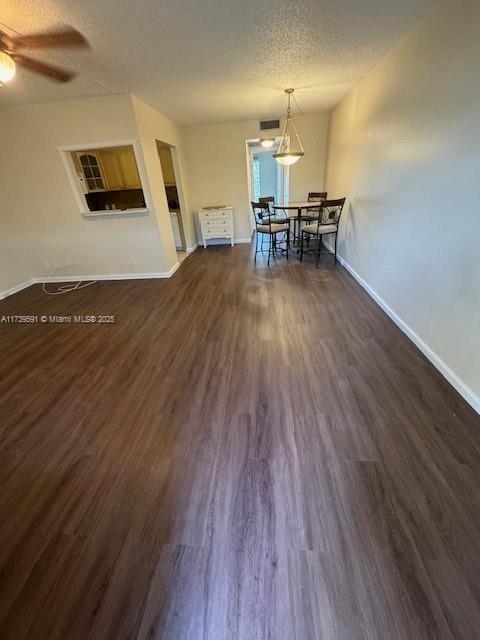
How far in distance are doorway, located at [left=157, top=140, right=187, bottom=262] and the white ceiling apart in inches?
68.2

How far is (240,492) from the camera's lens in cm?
130

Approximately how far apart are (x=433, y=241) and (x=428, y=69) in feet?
4.26

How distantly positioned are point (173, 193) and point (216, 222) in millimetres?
1119

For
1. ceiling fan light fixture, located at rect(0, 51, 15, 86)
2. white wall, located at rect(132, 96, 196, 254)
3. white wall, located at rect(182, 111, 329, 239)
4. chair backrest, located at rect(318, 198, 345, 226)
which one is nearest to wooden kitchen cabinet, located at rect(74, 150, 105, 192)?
white wall, located at rect(132, 96, 196, 254)

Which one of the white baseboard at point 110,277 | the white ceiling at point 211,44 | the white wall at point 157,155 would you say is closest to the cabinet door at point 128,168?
the white wall at point 157,155

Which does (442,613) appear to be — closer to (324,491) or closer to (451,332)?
(324,491)

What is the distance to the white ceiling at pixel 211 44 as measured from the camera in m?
1.77

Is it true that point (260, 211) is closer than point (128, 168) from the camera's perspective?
Yes

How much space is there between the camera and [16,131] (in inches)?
141

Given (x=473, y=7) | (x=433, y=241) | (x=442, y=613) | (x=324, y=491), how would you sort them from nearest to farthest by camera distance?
(x=442, y=613)
(x=324, y=491)
(x=473, y=7)
(x=433, y=241)

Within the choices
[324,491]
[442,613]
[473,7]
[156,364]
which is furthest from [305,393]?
[473,7]

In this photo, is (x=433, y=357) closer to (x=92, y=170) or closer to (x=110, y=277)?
(x=110, y=277)

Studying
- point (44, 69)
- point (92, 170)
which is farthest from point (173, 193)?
point (44, 69)

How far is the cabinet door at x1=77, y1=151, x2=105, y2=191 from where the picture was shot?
5113 mm
